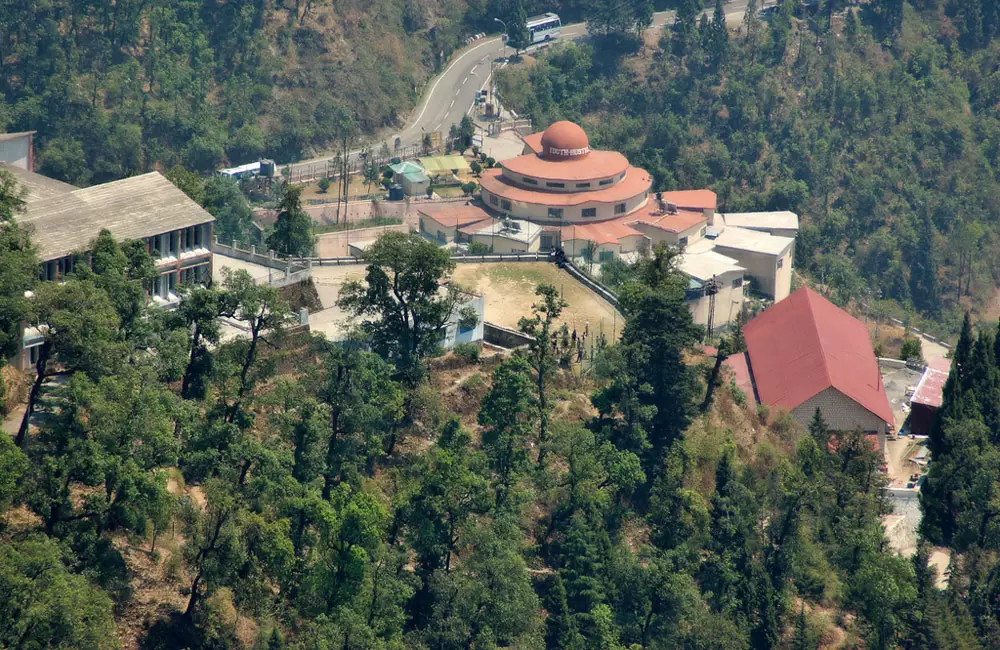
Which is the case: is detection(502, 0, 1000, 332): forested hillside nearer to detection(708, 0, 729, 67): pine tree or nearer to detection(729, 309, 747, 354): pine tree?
detection(708, 0, 729, 67): pine tree

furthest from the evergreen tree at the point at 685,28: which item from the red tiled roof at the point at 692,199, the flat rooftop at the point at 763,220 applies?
Answer: the red tiled roof at the point at 692,199

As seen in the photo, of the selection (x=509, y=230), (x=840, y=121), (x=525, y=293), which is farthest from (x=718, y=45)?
(x=525, y=293)

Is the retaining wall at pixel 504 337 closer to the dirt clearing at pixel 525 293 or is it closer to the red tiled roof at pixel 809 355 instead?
the dirt clearing at pixel 525 293

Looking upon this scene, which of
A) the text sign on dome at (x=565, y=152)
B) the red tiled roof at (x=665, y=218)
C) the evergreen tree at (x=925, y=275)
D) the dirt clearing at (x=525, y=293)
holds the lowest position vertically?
the evergreen tree at (x=925, y=275)

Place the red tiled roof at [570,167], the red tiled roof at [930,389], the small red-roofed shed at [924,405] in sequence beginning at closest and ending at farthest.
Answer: the small red-roofed shed at [924,405], the red tiled roof at [930,389], the red tiled roof at [570,167]

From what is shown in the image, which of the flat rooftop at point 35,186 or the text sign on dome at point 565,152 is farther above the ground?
the flat rooftop at point 35,186

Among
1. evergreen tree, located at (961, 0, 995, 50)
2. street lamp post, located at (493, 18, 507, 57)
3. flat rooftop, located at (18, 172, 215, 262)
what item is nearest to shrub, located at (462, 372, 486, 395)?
flat rooftop, located at (18, 172, 215, 262)

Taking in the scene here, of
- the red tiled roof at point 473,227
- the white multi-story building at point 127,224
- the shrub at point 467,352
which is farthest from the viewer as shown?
the red tiled roof at point 473,227

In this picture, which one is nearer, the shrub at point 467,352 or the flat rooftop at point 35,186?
the flat rooftop at point 35,186
